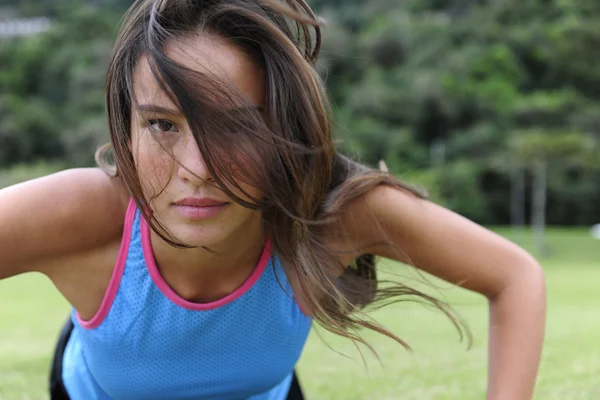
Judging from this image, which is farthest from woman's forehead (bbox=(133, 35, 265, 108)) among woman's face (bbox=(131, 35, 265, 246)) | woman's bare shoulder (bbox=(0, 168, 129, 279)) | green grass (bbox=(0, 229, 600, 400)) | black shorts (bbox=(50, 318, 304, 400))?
black shorts (bbox=(50, 318, 304, 400))

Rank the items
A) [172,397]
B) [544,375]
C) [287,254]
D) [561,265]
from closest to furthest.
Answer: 1. [287,254]
2. [172,397]
3. [544,375]
4. [561,265]

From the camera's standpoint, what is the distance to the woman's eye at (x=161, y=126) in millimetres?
958

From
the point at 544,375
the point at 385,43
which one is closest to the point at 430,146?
the point at 385,43

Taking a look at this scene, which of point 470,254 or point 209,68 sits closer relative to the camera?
point 209,68

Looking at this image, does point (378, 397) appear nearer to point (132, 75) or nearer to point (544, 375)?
point (544, 375)

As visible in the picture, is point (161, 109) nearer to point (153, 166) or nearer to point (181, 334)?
point (153, 166)

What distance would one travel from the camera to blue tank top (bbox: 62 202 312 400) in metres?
1.18

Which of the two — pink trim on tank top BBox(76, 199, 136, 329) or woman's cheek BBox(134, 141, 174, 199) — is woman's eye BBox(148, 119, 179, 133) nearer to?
woman's cheek BBox(134, 141, 174, 199)

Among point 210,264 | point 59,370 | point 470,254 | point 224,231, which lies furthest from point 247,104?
point 59,370

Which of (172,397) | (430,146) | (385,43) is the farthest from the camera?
(385,43)

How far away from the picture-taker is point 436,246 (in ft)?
4.00

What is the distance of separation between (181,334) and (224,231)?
26 cm

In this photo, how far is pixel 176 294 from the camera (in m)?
1.19

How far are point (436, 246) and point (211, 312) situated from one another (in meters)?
0.37
